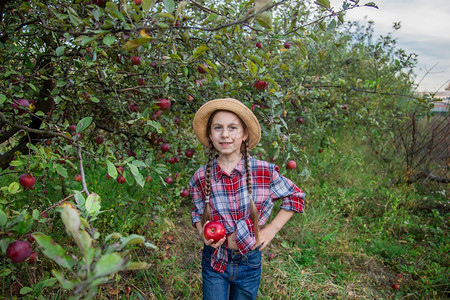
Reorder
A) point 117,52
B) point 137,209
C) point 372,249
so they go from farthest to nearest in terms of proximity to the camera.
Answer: point 372,249 → point 137,209 → point 117,52

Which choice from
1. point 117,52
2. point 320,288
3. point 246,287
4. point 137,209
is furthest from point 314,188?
point 117,52

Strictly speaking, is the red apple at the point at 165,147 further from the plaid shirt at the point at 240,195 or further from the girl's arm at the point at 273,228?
the girl's arm at the point at 273,228

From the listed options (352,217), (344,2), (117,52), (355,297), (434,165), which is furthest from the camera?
(434,165)

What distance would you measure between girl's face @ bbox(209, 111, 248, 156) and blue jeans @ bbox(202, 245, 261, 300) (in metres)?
0.50

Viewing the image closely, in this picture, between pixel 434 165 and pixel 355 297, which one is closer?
pixel 355 297

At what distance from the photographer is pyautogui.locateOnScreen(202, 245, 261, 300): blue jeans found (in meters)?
1.53

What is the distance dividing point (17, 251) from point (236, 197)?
0.90 meters

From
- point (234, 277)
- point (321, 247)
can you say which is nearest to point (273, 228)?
point (234, 277)

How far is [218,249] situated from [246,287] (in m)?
0.24

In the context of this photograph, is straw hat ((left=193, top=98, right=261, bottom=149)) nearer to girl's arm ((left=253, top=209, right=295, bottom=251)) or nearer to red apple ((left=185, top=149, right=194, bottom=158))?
girl's arm ((left=253, top=209, right=295, bottom=251))

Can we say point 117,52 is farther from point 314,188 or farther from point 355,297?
point 314,188

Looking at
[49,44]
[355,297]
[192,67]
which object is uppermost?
[49,44]

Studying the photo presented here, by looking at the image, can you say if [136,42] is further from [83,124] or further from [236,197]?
[236,197]

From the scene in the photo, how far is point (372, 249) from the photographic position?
3.07m
